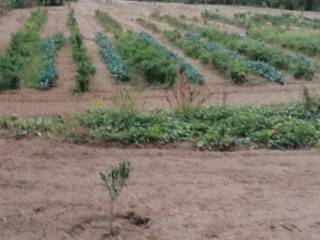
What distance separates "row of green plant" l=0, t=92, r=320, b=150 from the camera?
945 cm

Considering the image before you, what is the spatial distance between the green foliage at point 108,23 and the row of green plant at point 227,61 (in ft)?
13.2

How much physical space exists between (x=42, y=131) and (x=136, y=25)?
61.9 ft

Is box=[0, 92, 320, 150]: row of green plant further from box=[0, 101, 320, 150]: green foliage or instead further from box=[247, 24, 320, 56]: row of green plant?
box=[247, 24, 320, 56]: row of green plant

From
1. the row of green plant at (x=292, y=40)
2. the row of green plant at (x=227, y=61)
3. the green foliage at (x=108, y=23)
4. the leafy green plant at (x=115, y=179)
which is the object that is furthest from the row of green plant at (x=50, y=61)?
the leafy green plant at (x=115, y=179)

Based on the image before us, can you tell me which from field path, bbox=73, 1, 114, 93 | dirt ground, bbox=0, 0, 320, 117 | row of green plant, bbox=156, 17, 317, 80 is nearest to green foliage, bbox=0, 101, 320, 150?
dirt ground, bbox=0, 0, 320, 117

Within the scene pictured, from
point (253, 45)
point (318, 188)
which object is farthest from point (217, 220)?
point (253, 45)

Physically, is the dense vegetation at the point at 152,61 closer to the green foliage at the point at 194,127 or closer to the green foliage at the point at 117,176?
the green foliage at the point at 194,127

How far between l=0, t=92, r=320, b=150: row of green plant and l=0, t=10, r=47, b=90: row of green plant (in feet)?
12.7

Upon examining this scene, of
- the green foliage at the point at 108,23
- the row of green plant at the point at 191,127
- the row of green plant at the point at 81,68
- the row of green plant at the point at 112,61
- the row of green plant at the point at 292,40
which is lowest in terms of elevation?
the green foliage at the point at 108,23

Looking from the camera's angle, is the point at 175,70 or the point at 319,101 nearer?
the point at 319,101

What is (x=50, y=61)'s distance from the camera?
1686 cm

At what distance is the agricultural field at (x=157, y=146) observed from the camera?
6.31m

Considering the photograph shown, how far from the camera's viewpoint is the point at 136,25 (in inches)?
1118

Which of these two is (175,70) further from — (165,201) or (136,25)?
(136,25)
